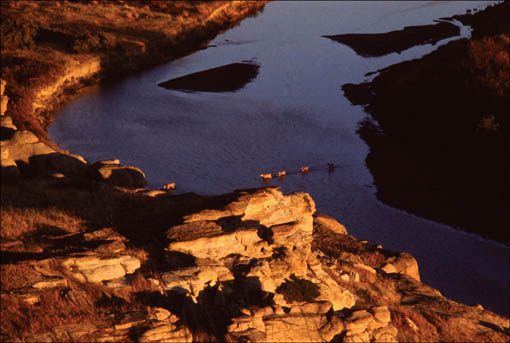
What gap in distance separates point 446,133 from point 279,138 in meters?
16.2

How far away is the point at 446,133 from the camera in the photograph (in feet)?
174

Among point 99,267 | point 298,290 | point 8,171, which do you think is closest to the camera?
point 99,267

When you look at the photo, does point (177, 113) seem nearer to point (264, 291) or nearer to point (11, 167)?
point (11, 167)

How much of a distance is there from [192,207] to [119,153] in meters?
26.6

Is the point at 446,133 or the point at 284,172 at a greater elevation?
the point at 446,133

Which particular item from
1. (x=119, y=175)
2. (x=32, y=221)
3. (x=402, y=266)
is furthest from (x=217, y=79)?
(x=32, y=221)

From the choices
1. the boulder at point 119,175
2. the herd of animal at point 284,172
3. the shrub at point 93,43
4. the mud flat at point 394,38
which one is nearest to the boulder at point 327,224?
the boulder at point 119,175

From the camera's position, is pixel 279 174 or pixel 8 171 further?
pixel 279 174

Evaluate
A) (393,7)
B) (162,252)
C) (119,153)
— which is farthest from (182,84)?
(393,7)

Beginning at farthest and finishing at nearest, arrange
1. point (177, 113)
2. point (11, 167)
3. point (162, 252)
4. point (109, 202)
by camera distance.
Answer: point (177, 113) < point (11, 167) < point (109, 202) < point (162, 252)

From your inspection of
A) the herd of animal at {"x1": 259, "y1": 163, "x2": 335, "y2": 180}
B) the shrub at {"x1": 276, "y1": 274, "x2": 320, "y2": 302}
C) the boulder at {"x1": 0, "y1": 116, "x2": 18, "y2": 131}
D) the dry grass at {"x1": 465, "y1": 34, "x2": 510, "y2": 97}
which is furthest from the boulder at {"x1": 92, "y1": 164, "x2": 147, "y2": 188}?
the dry grass at {"x1": 465, "y1": 34, "x2": 510, "y2": 97}

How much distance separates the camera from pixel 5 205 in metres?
25.0

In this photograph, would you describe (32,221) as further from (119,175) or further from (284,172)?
(284,172)

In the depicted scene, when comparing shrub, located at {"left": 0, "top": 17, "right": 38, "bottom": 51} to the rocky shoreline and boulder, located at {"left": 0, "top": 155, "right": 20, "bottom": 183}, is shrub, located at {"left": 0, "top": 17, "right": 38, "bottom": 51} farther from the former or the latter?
the rocky shoreline
